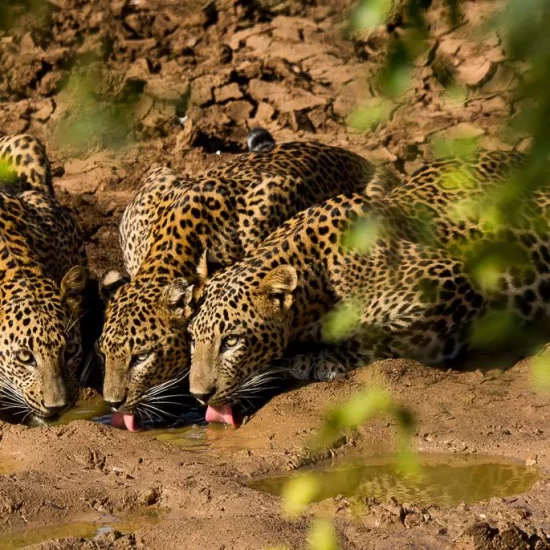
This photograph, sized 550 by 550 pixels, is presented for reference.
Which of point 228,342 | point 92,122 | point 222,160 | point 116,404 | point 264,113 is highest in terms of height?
point 92,122

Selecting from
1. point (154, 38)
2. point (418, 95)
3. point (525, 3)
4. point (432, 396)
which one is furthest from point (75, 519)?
point (154, 38)

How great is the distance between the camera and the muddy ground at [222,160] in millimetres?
7070

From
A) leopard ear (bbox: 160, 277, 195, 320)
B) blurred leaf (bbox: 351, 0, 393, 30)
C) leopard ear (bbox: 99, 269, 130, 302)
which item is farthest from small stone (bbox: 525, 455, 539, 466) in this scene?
blurred leaf (bbox: 351, 0, 393, 30)

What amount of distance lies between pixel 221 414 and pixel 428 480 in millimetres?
2149

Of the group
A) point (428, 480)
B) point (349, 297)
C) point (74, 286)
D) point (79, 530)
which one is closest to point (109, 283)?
point (74, 286)

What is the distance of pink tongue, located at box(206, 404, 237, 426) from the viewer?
10.2m

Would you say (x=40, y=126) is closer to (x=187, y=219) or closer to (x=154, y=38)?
(x=154, y=38)

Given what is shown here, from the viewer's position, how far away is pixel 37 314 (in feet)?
34.3

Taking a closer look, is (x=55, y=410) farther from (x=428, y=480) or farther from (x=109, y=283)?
(x=428, y=480)

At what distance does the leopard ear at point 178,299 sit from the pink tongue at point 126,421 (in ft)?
2.87

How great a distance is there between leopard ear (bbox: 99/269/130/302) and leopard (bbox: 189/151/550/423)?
83 centimetres

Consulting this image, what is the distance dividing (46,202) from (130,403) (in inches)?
130

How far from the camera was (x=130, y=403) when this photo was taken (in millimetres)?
10211

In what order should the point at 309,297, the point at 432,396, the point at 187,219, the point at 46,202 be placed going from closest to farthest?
the point at 432,396 < the point at 309,297 < the point at 187,219 < the point at 46,202
